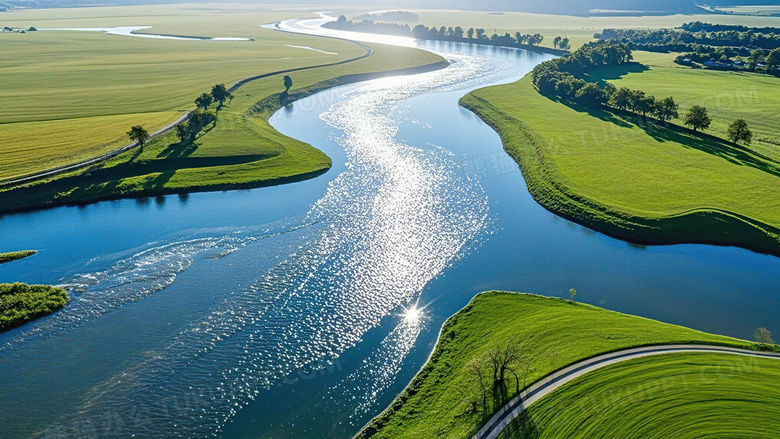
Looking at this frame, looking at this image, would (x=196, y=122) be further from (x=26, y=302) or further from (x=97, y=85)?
(x=97, y=85)

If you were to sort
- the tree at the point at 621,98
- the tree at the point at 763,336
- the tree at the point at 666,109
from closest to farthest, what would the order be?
the tree at the point at 763,336
the tree at the point at 666,109
the tree at the point at 621,98

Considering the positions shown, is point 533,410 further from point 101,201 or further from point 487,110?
point 487,110

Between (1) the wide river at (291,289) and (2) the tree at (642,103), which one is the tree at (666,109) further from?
(1) the wide river at (291,289)

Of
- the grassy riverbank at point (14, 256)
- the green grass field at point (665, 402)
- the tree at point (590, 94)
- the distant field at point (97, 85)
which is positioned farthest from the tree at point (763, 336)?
the distant field at point (97, 85)

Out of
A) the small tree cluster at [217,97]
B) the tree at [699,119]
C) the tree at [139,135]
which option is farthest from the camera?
the small tree cluster at [217,97]

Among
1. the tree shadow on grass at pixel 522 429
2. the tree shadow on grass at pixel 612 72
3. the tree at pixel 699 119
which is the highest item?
the tree shadow on grass at pixel 612 72

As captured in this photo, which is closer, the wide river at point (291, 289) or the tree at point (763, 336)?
the wide river at point (291, 289)
